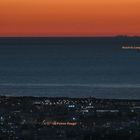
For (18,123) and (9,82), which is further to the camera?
(9,82)

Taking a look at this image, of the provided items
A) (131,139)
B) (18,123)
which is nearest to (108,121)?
(18,123)

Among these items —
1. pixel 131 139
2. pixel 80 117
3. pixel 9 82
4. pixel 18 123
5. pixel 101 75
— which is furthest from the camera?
pixel 101 75

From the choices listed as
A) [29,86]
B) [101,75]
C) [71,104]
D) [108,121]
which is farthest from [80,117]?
[101,75]

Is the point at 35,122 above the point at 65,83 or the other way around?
the other way around

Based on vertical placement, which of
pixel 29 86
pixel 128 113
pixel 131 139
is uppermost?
pixel 29 86

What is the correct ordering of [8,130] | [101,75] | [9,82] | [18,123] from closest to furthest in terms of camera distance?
[8,130], [18,123], [9,82], [101,75]

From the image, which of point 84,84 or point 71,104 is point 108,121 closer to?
point 71,104
